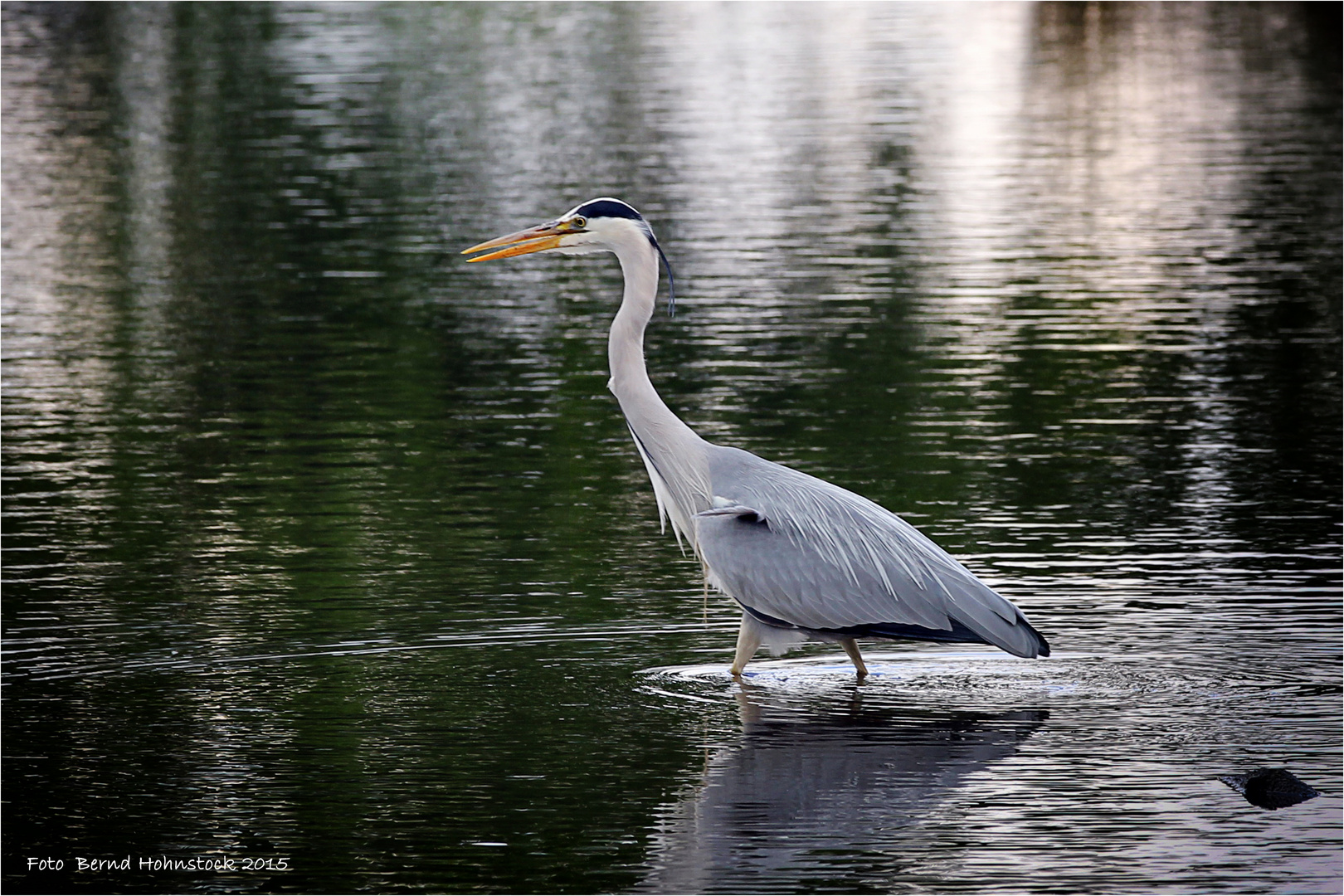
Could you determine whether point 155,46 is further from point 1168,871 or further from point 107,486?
point 1168,871

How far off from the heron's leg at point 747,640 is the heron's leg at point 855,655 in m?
0.44

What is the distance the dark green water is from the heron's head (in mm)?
2033

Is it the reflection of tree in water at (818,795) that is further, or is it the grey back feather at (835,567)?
the grey back feather at (835,567)

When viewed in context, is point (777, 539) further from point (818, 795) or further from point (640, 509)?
point (640, 509)

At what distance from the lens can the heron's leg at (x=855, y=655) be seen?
10.8 meters

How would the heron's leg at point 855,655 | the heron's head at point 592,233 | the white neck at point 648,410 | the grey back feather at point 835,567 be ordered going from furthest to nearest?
the heron's head at point 592,233, the white neck at point 648,410, the heron's leg at point 855,655, the grey back feather at point 835,567

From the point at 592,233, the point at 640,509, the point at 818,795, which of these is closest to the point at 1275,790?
the point at 818,795

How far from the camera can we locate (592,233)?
37.5 feet

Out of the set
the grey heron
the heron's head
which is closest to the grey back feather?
the grey heron

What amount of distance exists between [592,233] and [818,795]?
3.68 m

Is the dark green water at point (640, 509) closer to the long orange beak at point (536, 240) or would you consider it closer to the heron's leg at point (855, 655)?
the heron's leg at point (855, 655)

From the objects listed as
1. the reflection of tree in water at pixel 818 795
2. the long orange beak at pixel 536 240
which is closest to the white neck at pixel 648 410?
the long orange beak at pixel 536 240

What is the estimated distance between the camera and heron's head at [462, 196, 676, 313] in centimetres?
1134

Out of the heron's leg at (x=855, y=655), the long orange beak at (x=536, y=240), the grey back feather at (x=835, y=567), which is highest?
the long orange beak at (x=536, y=240)
